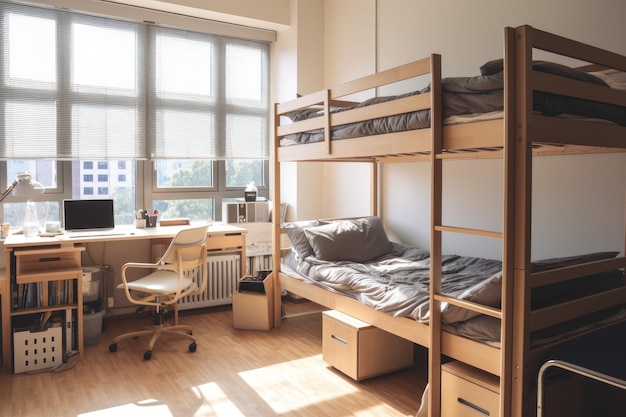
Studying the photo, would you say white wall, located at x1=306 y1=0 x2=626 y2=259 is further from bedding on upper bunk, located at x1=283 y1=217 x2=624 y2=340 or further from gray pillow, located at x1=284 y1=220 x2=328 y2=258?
gray pillow, located at x1=284 y1=220 x2=328 y2=258

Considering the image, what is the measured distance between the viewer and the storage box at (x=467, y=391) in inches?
82.8

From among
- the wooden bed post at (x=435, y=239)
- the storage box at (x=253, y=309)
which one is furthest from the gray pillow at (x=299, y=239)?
the wooden bed post at (x=435, y=239)

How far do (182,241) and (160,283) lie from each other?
13.9 inches

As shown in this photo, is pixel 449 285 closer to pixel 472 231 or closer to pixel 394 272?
pixel 394 272

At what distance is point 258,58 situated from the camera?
4.96 m

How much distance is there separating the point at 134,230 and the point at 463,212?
101 inches

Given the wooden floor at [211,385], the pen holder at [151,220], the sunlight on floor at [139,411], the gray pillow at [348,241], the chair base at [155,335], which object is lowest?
the sunlight on floor at [139,411]

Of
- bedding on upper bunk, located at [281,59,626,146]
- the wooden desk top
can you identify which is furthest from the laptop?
bedding on upper bunk, located at [281,59,626,146]

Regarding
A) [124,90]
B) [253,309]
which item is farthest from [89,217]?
[253,309]

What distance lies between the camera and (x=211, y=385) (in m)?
2.93

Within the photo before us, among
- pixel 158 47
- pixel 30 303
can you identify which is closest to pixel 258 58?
pixel 158 47

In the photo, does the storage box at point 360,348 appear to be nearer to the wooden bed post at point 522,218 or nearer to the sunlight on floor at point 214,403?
the sunlight on floor at point 214,403

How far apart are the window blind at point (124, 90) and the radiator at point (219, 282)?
3.24 feet

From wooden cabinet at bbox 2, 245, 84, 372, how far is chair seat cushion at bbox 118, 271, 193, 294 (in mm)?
360
